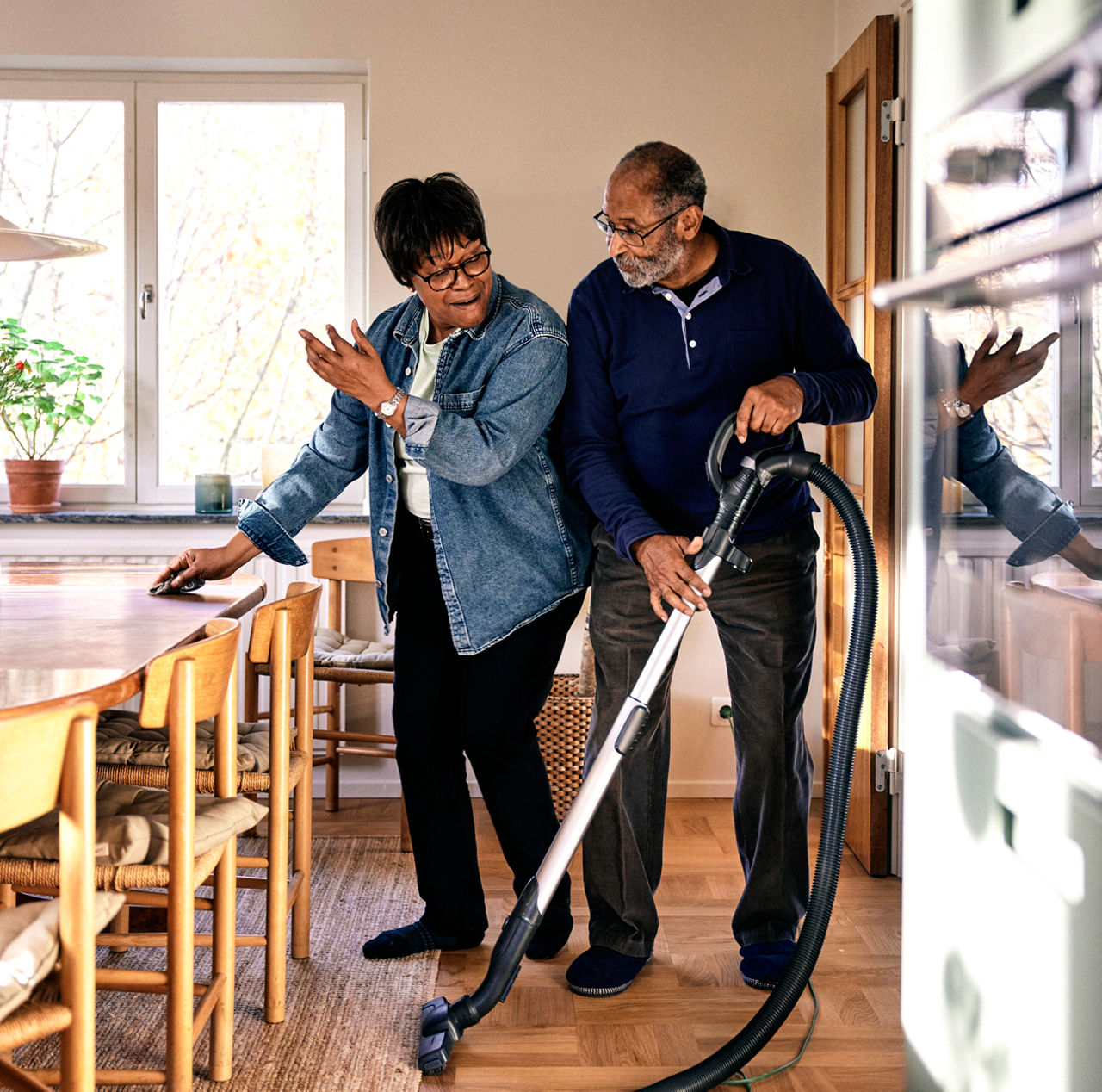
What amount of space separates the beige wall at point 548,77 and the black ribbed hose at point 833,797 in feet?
5.52


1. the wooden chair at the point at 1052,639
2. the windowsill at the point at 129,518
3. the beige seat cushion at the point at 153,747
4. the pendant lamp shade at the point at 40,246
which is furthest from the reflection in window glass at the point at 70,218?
the wooden chair at the point at 1052,639

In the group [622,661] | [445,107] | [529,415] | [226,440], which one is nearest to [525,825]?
[622,661]

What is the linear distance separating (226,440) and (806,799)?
6.86ft

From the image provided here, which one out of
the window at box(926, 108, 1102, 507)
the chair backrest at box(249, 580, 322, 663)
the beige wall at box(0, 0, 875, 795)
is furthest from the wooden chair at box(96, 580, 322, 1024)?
the beige wall at box(0, 0, 875, 795)

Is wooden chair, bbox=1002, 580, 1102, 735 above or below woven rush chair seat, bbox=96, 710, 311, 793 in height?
above

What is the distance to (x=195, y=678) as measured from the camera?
1.48 meters

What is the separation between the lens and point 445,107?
3.16m

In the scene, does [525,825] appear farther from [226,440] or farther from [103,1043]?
[226,440]

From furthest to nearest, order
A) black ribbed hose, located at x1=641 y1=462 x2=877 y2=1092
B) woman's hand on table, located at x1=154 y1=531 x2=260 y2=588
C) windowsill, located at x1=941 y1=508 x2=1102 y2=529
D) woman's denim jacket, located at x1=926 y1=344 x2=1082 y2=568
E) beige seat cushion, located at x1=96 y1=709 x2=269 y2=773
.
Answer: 1. woman's hand on table, located at x1=154 y1=531 x2=260 y2=588
2. beige seat cushion, located at x1=96 y1=709 x2=269 y2=773
3. black ribbed hose, located at x1=641 y1=462 x2=877 y2=1092
4. windowsill, located at x1=941 y1=508 x2=1102 y2=529
5. woman's denim jacket, located at x1=926 y1=344 x2=1082 y2=568

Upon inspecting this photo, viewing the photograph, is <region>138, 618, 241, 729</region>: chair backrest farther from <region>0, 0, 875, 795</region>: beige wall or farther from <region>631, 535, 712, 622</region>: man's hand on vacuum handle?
<region>0, 0, 875, 795</region>: beige wall

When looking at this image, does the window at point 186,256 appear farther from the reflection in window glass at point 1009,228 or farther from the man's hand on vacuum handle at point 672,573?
the reflection in window glass at point 1009,228

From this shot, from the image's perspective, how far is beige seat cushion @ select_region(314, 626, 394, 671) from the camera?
290 cm

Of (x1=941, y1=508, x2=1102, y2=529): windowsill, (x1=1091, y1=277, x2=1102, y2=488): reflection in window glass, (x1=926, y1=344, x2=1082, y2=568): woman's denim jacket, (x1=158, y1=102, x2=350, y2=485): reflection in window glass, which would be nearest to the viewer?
(x1=1091, y1=277, x2=1102, y2=488): reflection in window glass

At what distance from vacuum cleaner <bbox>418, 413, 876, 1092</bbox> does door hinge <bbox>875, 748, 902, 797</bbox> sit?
0.96m
